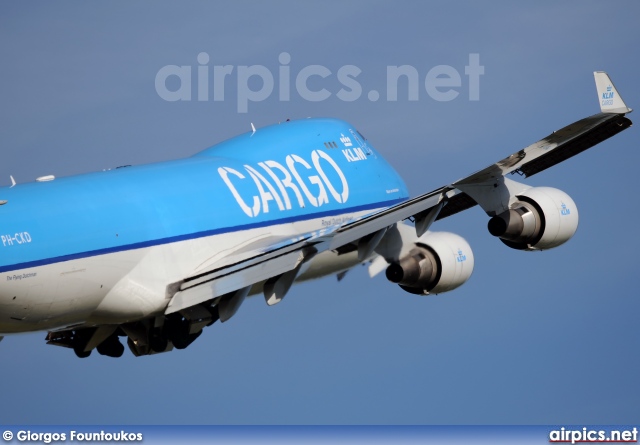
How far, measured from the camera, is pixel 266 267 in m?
45.5

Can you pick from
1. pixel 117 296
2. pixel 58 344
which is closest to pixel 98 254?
pixel 117 296

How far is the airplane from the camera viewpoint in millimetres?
44125

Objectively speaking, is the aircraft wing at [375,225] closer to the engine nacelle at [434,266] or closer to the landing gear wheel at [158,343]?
the engine nacelle at [434,266]

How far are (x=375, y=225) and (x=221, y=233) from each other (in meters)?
4.72

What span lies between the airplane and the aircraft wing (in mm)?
36

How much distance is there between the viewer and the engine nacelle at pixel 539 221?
47.9 metres

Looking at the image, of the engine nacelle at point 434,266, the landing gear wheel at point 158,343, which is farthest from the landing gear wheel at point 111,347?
the engine nacelle at point 434,266

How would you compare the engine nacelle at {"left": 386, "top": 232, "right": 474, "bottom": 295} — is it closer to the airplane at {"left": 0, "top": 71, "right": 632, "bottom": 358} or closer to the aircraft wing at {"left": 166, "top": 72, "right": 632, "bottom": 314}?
the airplane at {"left": 0, "top": 71, "right": 632, "bottom": 358}

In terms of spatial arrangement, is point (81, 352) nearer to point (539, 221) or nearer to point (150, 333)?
point (150, 333)

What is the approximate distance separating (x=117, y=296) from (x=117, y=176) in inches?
112

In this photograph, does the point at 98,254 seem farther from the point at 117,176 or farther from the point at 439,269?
the point at 439,269

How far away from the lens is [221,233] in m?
47.9

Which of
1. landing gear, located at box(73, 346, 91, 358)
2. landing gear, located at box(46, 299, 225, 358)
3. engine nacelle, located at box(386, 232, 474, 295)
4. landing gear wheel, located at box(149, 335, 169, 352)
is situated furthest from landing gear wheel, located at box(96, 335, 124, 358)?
engine nacelle, located at box(386, 232, 474, 295)

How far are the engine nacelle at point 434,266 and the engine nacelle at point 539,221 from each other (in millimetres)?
1103
